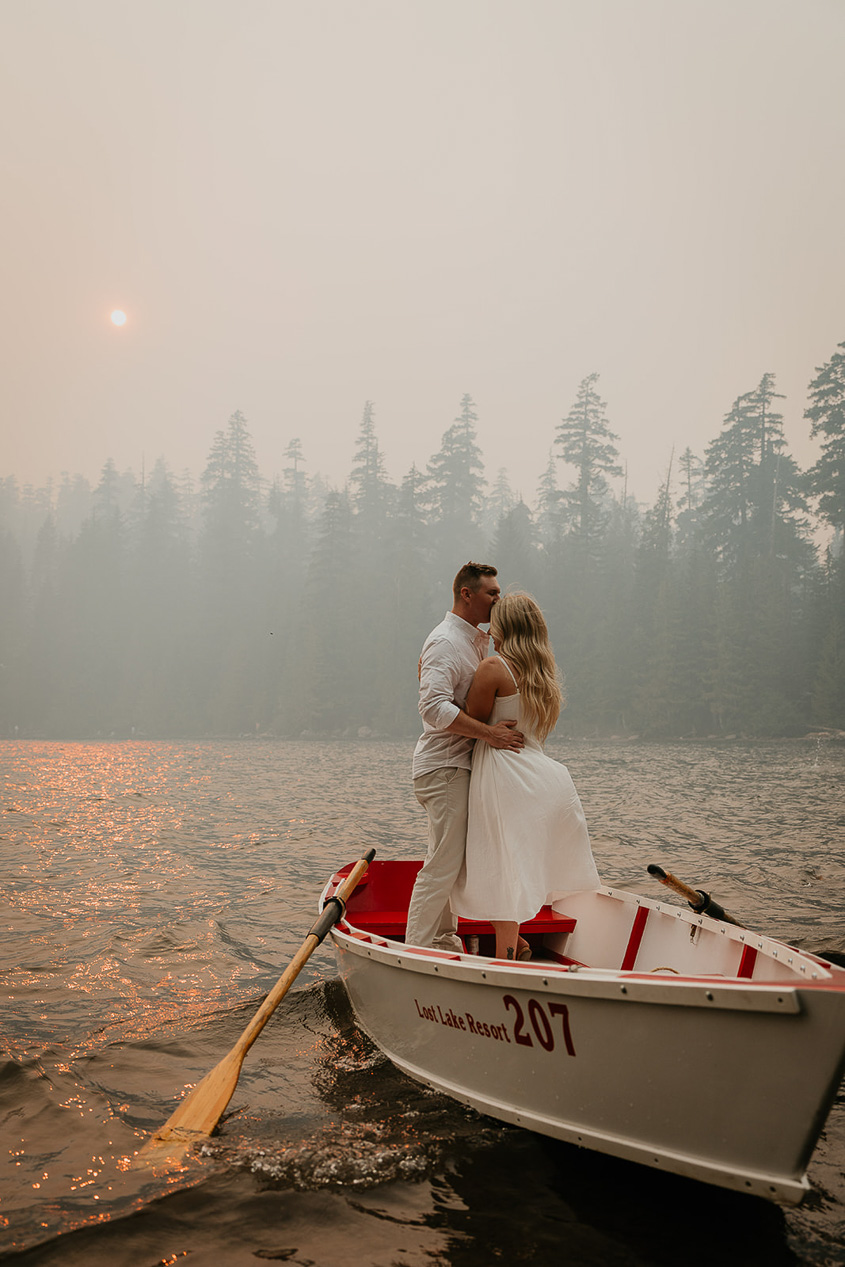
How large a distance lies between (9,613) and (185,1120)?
292ft

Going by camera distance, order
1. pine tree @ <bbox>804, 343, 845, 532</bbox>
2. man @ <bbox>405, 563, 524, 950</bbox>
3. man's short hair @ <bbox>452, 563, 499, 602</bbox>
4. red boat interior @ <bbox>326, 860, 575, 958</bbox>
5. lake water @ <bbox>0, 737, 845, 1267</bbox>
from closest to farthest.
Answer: lake water @ <bbox>0, 737, 845, 1267</bbox>
man @ <bbox>405, 563, 524, 950</bbox>
man's short hair @ <bbox>452, 563, 499, 602</bbox>
red boat interior @ <bbox>326, 860, 575, 958</bbox>
pine tree @ <bbox>804, 343, 845, 532</bbox>

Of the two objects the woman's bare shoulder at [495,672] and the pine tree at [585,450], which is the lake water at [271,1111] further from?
the pine tree at [585,450]

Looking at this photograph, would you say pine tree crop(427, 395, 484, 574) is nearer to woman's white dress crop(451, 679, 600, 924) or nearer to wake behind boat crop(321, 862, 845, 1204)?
woman's white dress crop(451, 679, 600, 924)

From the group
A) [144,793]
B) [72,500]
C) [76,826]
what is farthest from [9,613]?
[76,826]

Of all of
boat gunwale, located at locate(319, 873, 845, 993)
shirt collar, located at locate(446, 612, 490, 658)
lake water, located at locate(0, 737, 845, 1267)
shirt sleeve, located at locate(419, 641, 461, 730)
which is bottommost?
lake water, located at locate(0, 737, 845, 1267)

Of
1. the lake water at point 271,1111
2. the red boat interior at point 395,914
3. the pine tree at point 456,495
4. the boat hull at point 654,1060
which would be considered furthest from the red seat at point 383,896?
the pine tree at point 456,495

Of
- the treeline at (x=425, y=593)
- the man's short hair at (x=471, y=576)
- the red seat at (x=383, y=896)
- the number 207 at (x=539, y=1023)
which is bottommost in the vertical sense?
the red seat at (x=383, y=896)

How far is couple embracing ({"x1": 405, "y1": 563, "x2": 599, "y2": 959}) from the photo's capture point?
4680 mm

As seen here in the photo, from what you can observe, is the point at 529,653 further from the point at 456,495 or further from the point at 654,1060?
the point at 456,495

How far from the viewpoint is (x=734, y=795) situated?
22234 millimetres

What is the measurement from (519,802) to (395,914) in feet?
9.31

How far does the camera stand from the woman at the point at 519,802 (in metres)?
4.66

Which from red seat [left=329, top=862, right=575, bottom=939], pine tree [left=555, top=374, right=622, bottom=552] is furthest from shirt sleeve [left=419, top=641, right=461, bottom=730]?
pine tree [left=555, top=374, right=622, bottom=552]

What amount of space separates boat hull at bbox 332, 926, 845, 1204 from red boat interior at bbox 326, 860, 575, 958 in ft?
5.63
